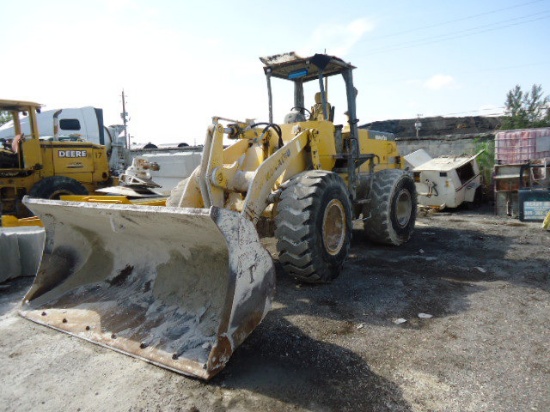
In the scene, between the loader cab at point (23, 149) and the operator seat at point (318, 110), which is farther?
the loader cab at point (23, 149)

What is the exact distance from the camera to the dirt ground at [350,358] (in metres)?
2.40

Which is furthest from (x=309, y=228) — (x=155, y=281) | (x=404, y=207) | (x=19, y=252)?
(x=19, y=252)

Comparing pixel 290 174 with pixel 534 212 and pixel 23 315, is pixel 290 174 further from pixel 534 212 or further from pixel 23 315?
pixel 534 212

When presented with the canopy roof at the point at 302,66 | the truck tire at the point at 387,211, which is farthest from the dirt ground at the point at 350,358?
the canopy roof at the point at 302,66

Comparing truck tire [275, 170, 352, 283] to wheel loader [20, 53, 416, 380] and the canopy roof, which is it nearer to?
wheel loader [20, 53, 416, 380]

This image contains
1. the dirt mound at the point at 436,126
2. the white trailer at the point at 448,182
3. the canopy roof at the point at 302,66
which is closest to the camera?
the canopy roof at the point at 302,66

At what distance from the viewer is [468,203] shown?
9961mm

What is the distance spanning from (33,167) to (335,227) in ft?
23.6

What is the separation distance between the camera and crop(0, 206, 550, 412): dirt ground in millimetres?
2404

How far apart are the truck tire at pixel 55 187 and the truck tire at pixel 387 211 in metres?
6.24

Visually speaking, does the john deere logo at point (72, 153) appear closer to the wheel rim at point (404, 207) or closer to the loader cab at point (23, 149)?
the loader cab at point (23, 149)

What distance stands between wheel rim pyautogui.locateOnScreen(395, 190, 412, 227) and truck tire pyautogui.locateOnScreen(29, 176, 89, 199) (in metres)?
6.64

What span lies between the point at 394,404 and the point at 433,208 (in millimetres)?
8067

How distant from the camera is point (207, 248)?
3.29m
